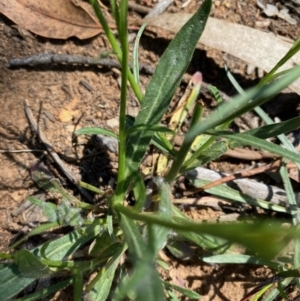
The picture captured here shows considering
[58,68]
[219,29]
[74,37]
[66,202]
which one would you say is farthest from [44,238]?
[219,29]

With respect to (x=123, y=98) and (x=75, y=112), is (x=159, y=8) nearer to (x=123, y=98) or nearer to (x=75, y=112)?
(x=75, y=112)

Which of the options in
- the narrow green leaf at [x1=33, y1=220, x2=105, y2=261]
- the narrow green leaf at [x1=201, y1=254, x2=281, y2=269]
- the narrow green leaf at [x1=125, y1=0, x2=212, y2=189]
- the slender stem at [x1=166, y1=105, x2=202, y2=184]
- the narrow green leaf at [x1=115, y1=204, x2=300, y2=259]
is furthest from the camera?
the narrow green leaf at [x1=201, y1=254, x2=281, y2=269]

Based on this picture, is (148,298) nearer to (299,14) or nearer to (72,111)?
(72,111)

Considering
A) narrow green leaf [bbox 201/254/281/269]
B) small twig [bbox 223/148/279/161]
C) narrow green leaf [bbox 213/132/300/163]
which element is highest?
narrow green leaf [bbox 213/132/300/163]

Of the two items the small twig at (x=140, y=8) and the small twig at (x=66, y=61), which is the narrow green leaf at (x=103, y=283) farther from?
the small twig at (x=140, y=8)

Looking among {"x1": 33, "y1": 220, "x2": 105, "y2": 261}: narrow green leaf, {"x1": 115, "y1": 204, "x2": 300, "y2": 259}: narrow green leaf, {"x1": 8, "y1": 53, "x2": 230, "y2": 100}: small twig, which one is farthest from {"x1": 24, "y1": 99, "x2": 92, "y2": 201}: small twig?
{"x1": 115, "y1": 204, "x2": 300, "y2": 259}: narrow green leaf

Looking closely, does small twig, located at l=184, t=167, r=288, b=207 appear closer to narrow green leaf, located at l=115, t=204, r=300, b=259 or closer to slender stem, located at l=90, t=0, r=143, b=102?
slender stem, located at l=90, t=0, r=143, b=102

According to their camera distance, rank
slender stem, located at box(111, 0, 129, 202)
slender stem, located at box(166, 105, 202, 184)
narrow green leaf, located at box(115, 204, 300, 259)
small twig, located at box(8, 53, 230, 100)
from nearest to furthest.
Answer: narrow green leaf, located at box(115, 204, 300, 259), slender stem, located at box(111, 0, 129, 202), slender stem, located at box(166, 105, 202, 184), small twig, located at box(8, 53, 230, 100)

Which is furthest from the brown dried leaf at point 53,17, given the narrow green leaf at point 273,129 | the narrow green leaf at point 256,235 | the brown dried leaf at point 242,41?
the narrow green leaf at point 256,235
